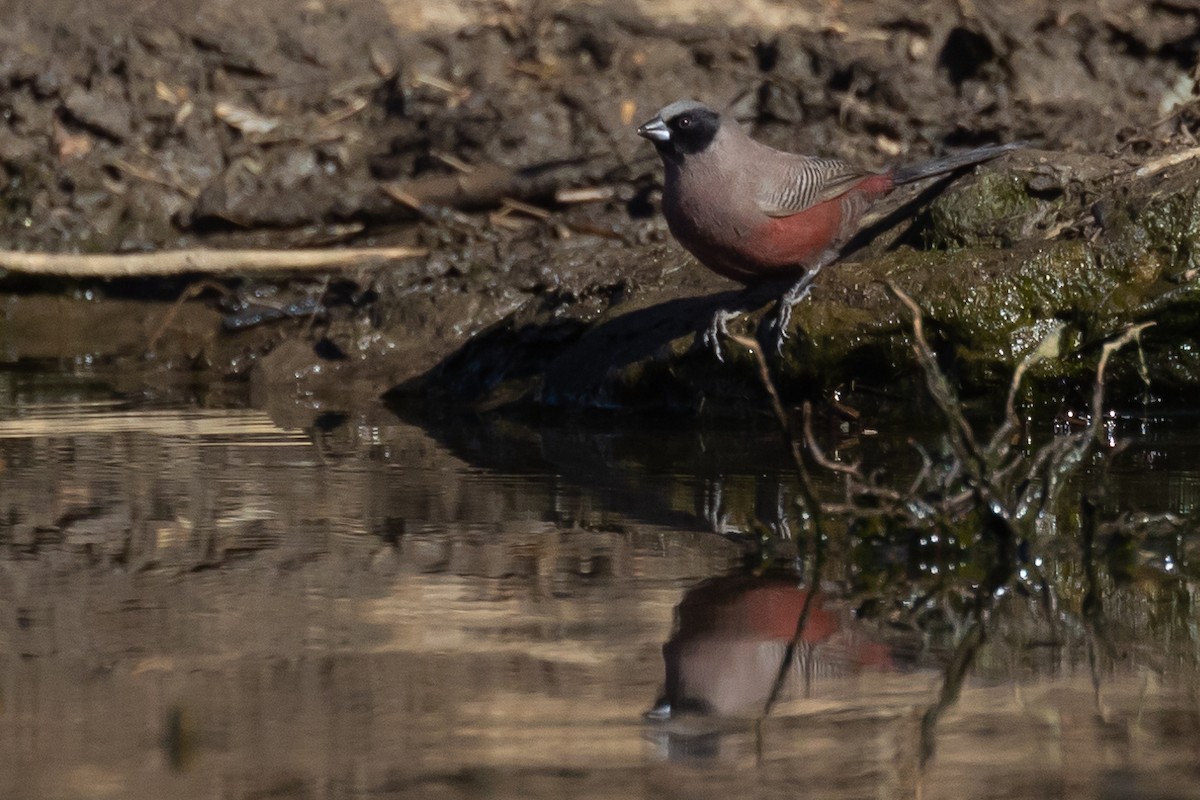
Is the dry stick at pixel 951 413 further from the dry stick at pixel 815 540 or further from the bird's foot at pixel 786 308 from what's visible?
the bird's foot at pixel 786 308

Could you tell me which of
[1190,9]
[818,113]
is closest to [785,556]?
[818,113]

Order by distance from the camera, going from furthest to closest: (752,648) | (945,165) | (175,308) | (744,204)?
(175,308), (945,165), (744,204), (752,648)

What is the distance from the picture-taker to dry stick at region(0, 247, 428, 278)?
9.74m

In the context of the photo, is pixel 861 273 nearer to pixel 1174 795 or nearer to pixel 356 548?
pixel 356 548

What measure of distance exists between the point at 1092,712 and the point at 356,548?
7.64ft

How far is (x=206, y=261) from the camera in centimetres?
980

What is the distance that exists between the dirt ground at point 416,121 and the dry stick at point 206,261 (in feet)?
0.42

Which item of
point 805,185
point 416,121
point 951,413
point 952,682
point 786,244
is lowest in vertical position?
point 952,682

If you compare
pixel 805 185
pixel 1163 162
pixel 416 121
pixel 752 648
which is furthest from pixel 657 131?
pixel 416 121

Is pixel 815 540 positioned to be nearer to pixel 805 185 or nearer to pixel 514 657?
pixel 514 657

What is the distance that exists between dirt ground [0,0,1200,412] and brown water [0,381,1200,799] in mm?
3646

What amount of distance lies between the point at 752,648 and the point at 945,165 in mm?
4326

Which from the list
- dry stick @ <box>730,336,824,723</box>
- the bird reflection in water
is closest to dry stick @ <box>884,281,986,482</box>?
dry stick @ <box>730,336,824,723</box>

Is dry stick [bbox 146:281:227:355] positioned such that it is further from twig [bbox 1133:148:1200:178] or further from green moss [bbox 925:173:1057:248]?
twig [bbox 1133:148:1200:178]
